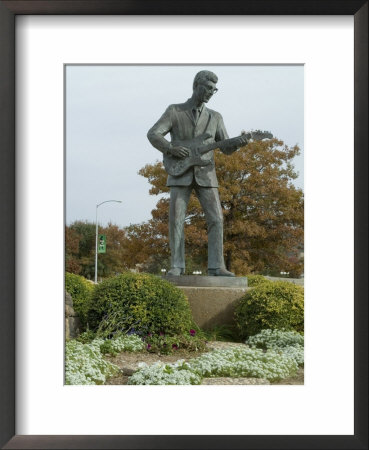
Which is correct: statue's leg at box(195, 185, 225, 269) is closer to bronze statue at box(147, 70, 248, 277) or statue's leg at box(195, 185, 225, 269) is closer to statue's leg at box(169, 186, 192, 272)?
bronze statue at box(147, 70, 248, 277)

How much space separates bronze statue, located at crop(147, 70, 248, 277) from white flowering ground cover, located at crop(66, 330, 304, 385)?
1.58m

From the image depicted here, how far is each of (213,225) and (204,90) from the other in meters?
1.78

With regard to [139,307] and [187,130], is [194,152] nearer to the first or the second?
[187,130]

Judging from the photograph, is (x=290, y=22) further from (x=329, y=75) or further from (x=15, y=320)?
(x=15, y=320)

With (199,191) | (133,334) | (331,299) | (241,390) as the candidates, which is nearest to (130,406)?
(241,390)

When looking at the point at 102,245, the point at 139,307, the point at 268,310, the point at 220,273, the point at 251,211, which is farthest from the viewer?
the point at 102,245

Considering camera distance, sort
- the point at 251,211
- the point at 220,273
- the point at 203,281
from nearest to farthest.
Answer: the point at 203,281 → the point at 220,273 → the point at 251,211

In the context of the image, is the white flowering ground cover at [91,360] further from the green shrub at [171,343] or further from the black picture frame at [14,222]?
the black picture frame at [14,222]

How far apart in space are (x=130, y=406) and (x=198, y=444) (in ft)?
1.91

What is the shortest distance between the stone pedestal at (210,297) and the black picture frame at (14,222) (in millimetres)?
3228

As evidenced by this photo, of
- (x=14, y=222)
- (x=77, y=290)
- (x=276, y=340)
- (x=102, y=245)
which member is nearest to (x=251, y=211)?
(x=102, y=245)

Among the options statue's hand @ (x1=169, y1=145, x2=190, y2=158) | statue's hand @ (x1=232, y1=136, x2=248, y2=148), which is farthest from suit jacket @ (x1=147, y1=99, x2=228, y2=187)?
statue's hand @ (x1=232, y1=136, x2=248, y2=148)

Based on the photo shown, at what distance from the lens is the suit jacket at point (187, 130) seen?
7.08 meters

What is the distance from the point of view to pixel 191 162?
23.1ft
